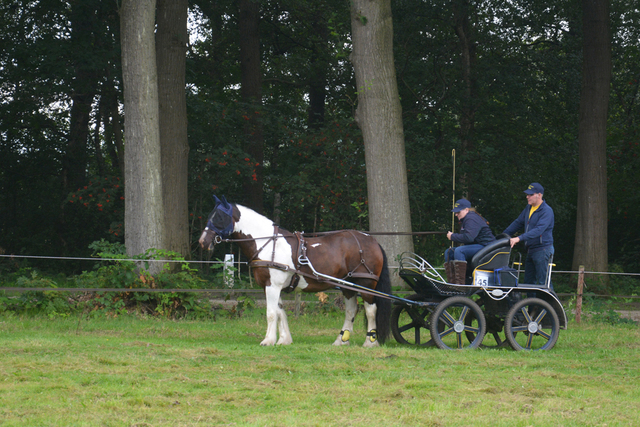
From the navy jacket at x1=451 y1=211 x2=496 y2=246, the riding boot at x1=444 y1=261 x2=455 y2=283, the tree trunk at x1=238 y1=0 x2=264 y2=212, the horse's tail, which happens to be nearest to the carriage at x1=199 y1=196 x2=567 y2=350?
the horse's tail

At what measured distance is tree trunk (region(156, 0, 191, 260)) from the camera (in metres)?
15.8

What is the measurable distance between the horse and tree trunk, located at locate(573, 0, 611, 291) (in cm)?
947

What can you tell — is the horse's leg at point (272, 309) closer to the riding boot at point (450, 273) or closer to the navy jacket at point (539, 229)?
the riding boot at point (450, 273)

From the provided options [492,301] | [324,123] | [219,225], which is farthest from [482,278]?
[324,123]

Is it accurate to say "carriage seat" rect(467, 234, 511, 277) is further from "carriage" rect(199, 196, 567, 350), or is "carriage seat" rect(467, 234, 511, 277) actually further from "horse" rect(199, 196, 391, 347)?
"horse" rect(199, 196, 391, 347)

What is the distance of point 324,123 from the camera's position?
19812 mm

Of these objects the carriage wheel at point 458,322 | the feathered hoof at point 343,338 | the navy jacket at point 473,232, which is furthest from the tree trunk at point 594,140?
the feathered hoof at point 343,338

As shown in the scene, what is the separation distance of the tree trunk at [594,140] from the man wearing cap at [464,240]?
8.97 metres

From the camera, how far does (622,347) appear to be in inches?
391

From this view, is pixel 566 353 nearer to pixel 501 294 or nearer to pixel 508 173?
pixel 501 294

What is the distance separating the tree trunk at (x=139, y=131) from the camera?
13594 mm

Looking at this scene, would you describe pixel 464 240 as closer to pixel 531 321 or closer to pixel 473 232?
pixel 473 232

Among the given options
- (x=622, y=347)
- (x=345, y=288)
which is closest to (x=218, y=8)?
(x=345, y=288)

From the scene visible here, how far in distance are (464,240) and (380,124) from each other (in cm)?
536
